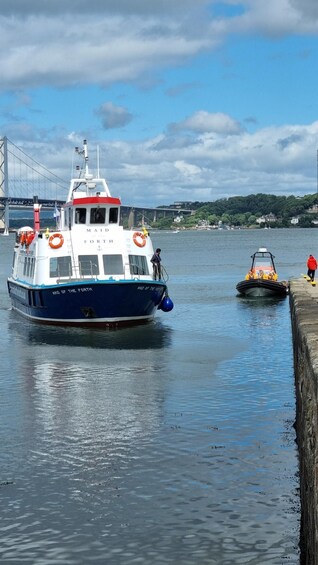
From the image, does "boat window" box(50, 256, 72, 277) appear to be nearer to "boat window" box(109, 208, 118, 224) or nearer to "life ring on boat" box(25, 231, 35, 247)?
"boat window" box(109, 208, 118, 224)

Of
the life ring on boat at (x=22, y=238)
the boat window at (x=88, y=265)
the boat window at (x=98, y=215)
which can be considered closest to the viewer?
the boat window at (x=88, y=265)

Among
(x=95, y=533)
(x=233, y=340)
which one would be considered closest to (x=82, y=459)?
(x=95, y=533)

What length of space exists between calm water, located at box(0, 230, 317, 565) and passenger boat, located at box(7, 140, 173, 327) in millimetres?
3122

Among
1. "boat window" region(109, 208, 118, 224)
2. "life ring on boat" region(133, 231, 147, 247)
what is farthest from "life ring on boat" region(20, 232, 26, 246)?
"life ring on boat" region(133, 231, 147, 247)

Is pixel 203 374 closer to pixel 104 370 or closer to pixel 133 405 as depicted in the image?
pixel 104 370

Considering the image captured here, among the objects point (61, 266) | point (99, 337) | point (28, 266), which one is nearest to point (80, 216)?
point (61, 266)

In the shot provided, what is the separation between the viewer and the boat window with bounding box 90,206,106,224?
3497cm

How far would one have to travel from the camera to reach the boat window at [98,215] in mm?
34969

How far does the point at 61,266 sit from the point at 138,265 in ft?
10.1

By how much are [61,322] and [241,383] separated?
1328 cm

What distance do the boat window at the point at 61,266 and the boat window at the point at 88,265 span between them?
0.45m

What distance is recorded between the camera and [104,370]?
24.4 m

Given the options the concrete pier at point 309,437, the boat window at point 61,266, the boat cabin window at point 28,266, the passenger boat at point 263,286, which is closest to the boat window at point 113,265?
the boat window at point 61,266

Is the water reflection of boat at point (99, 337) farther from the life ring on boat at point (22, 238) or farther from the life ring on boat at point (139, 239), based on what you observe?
the life ring on boat at point (22, 238)
